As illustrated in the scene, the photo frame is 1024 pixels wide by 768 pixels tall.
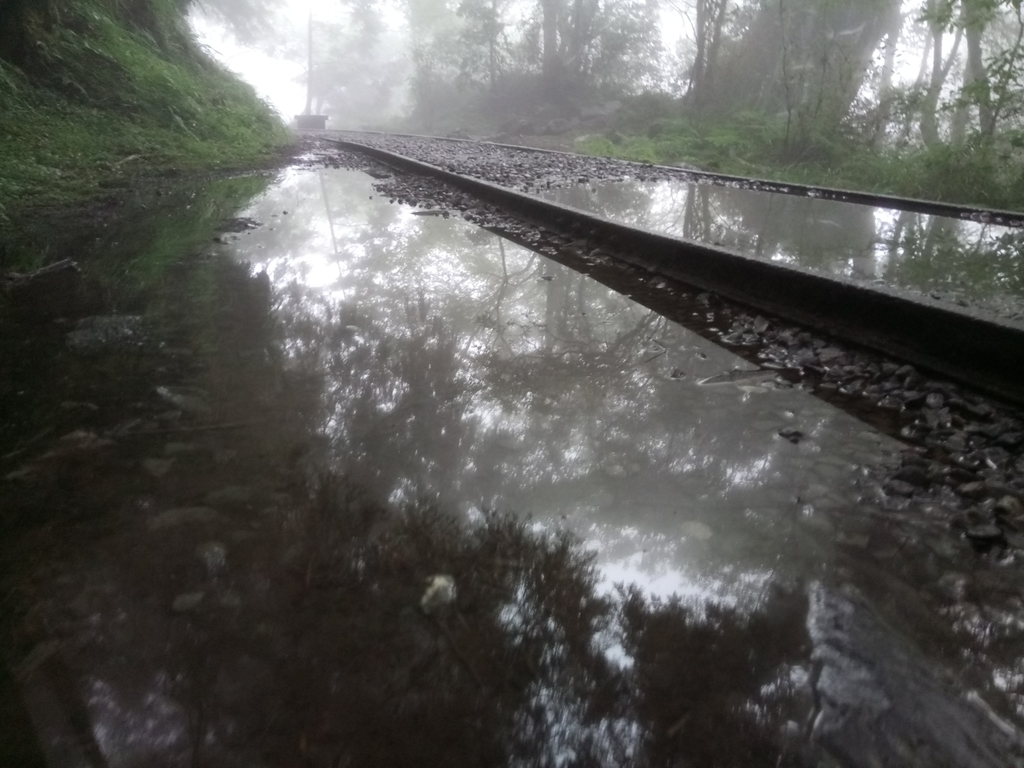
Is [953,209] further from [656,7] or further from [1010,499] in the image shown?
[656,7]

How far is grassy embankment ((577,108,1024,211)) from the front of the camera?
774 cm

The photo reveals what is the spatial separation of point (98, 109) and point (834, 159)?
39.1 feet

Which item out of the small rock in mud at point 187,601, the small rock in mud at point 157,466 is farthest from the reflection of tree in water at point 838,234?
the small rock in mud at point 187,601

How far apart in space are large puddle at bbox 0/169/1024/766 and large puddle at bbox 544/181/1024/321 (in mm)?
1849

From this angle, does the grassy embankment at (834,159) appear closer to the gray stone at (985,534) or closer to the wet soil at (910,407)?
the wet soil at (910,407)

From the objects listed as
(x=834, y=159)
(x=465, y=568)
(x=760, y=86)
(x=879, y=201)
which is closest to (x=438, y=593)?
(x=465, y=568)

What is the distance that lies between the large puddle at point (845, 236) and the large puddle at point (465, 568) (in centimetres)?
185

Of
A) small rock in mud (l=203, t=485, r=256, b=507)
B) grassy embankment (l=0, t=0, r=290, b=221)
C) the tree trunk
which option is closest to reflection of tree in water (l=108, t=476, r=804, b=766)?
small rock in mud (l=203, t=485, r=256, b=507)

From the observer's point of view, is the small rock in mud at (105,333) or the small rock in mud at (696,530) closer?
Answer: the small rock in mud at (696,530)

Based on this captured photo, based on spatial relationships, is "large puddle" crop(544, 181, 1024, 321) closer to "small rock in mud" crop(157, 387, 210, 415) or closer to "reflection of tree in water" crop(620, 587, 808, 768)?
"reflection of tree in water" crop(620, 587, 808, 768)

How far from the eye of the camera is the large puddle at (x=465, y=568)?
1.14 meters

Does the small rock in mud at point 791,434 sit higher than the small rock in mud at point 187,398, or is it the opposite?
the small rock in mud at point 187,398

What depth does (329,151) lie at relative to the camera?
13898mm

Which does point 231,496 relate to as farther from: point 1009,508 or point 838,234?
point 838,234
